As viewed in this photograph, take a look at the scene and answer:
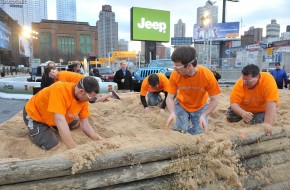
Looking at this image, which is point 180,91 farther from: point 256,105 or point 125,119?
point 125,119

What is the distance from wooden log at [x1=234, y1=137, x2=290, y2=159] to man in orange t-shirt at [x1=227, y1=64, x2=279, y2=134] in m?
0.23

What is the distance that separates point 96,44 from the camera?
86.8 meters

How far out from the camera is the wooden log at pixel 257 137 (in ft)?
9.88

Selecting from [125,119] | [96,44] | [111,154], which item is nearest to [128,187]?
[111,154]

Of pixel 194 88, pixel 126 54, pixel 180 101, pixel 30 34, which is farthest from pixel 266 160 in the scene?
pixel 30 34

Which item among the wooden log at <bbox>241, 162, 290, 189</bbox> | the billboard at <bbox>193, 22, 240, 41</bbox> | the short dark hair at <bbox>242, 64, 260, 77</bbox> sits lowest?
the wooden log at <bbox>241, 162, 290, 189</bbox>

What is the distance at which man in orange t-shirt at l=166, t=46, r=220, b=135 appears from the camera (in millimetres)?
3287

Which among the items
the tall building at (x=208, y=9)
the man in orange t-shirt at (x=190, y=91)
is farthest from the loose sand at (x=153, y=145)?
the tall building at (x=208, y=9)

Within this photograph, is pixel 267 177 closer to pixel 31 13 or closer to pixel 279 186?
pixel 279 186

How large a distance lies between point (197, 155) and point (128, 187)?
2.47 feet

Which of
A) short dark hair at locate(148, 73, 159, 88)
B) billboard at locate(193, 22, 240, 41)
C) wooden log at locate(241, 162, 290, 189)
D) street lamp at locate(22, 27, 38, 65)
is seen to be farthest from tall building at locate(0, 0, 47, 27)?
wooden log at locate(241, 162, 290, 189)

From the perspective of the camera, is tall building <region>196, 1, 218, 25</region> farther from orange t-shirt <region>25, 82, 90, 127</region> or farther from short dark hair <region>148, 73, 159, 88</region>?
orange t-shirt <region>25, 82, 90, 127</region>

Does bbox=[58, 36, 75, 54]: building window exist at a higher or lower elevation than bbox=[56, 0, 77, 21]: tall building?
lower

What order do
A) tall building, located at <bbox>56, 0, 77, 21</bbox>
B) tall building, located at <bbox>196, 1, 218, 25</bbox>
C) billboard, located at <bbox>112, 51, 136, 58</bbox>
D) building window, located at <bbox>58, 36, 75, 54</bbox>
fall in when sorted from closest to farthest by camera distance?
1. tall building, located at <bbox>196, 1, 218, 25</bbox>
2. billboard, located at <bbox>112, 51, 136, 58</bbox>
3. building window, located at <bbox>58, 36, 75, 54</bbox>
4. tall building, located at <bbox>56, 0, 77, 21</bbox>
